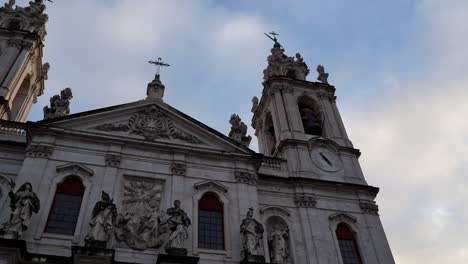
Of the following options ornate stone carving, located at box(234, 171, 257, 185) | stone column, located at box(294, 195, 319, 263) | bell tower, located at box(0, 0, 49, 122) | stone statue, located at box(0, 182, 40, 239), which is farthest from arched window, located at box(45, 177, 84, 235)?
stone column, located at box(294, 195, 319, 263)

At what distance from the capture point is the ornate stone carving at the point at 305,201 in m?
21.4

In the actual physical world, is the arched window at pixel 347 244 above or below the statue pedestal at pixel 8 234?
above

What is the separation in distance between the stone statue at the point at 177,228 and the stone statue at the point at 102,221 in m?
2.09

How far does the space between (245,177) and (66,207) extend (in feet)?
25.7

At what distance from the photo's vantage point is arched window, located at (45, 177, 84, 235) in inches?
670

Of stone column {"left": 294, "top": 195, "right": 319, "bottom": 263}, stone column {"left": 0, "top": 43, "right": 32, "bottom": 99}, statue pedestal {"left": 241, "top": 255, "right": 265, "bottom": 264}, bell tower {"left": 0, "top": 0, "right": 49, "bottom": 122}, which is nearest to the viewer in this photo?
statue pedestal {"left": 241, "top": 255, "right": 265, "bottom": 264}

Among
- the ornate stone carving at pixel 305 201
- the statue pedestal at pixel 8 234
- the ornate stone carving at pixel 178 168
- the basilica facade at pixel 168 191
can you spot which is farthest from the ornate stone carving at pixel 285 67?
the statue pedestal at pixel 8 234

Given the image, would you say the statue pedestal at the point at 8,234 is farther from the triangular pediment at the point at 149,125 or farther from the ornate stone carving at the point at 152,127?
the ornate stone carving at the point at 152,127

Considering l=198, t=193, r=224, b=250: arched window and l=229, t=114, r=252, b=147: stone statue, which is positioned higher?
l=229, t=114, r=252, b=147: stone statue

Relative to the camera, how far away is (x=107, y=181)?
61.7 ft

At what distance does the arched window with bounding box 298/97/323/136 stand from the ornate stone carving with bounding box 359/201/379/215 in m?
5.88

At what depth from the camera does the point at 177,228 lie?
16703mm

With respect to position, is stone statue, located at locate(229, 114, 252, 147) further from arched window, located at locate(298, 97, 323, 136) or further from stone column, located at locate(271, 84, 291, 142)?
arched window, located at locate(298, 97, 323, 136)

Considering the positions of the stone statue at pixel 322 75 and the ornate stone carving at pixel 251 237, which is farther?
the stone statue at pixel 322 75
